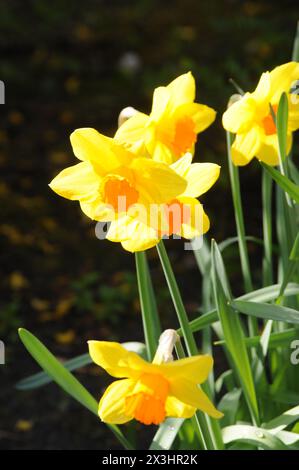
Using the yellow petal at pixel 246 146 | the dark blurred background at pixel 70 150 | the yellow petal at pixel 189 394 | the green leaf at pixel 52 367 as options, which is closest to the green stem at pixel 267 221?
the yellow petal at pixel 246 146

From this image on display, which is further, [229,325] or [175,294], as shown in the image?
[229,325]

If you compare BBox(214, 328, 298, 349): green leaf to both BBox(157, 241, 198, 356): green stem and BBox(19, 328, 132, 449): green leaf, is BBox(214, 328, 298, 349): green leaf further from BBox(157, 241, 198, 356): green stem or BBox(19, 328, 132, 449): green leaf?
BBox(19, 328, 132, 449): green leaf

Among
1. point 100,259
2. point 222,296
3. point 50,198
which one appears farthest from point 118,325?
point 222,296

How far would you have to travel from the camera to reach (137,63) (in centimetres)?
408

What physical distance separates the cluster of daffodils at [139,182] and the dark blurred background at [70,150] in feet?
3.84

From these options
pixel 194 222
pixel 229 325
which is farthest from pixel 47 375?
pixel 194 222

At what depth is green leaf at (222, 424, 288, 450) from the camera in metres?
1.56

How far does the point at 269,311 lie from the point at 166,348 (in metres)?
0.29

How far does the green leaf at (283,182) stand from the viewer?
145 cm

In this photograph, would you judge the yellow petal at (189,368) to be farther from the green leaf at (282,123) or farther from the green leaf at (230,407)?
the green leaf at (230,407)

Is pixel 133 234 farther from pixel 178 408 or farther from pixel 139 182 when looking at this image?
pixel 178 408

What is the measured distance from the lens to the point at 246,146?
147 centimetres

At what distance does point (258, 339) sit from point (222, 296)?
0.26m
